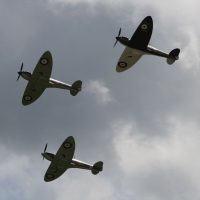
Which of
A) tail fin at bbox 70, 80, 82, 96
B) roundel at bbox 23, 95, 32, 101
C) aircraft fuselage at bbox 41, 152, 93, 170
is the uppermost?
tail fin at bbox 70, 80, 82, 96

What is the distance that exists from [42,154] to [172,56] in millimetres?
17831

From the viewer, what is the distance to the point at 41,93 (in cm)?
4978

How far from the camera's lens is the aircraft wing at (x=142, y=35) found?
4253 centimetres

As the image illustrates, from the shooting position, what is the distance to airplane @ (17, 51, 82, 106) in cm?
4488

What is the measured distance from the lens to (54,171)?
5050 cm

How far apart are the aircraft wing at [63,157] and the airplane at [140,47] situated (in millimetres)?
10751

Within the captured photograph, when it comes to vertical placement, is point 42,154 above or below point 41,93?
below

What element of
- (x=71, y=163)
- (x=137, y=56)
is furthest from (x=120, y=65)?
(x=71, y=163)

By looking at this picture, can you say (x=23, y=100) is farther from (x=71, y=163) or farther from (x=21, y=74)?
(x=71, y=163)

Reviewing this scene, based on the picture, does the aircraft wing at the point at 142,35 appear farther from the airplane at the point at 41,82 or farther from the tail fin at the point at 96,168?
the tail fin at the point at 96,168

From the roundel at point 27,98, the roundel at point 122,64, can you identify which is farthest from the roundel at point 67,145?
the roundel at point 122,64

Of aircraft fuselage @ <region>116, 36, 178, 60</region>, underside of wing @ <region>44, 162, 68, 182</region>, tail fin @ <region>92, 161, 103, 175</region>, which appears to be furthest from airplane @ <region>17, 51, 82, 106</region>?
tail fin @ <region>92, 161, 103, 175</region>

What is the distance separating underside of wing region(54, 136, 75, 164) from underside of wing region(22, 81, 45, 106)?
6691 mm

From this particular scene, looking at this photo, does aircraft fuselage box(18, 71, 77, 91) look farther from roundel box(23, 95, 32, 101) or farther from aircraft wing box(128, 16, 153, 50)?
aircraft wing box(128, 16, 153, 50)
